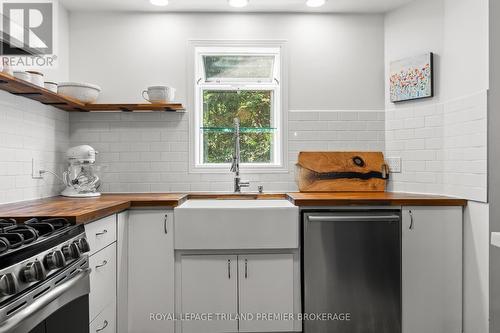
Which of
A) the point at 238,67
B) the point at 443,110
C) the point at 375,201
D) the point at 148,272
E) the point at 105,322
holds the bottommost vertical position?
the point at 105,322

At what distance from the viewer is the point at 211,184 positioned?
2.88 m

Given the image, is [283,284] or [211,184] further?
[211,184]

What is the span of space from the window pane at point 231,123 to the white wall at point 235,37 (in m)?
0.27

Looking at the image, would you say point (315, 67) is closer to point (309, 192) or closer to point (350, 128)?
point (350, 128)

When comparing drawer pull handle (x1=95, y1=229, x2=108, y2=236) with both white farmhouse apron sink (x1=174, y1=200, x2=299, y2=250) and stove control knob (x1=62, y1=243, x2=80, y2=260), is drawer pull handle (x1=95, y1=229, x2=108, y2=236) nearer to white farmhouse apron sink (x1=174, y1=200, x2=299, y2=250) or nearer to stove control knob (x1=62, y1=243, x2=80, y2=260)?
stove control knob (x1=62, y1=243, x2=80, y2=260)

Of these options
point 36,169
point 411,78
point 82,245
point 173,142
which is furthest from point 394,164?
point 36,169

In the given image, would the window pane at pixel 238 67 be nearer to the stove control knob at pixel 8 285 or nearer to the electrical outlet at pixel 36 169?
the electrical outlet at pixel 36 169

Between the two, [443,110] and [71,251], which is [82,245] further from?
[443,110]

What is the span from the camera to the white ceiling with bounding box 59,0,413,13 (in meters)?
2.73

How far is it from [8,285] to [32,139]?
5.23 feet

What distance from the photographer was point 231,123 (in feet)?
9.96

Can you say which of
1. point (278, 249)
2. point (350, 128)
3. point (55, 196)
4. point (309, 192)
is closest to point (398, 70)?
point (350, 128)

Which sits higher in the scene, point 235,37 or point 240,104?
point 235,37

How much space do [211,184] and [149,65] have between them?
3.73 ft
